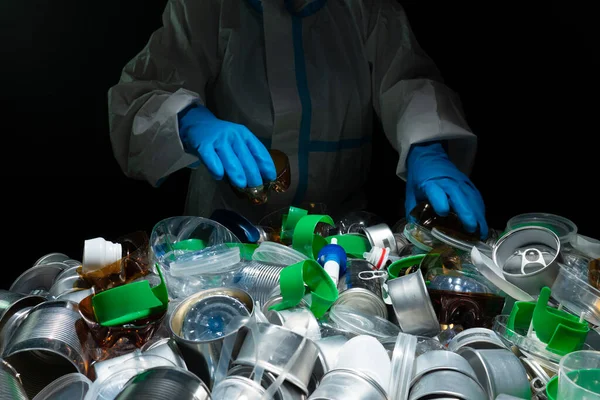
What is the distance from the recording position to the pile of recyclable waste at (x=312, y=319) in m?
0.84

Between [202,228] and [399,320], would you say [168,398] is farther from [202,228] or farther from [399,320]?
[202,228]

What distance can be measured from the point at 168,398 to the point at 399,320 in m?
0.52

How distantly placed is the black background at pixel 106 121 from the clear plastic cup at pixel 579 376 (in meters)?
1.54

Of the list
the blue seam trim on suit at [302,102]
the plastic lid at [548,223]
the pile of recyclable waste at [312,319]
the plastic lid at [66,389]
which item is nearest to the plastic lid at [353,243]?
the pile of recyclable waste at [312,319]

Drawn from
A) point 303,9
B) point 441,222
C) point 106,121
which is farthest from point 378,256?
point 106,121

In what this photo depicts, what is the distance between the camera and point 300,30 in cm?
194

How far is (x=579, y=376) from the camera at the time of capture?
2.60 ft

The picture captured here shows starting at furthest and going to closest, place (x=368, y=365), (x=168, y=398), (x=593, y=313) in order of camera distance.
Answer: (x=593, y=313), (x=368, y=365), (x=168, y=398)

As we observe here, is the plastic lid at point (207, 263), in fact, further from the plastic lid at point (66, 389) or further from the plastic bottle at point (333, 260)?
the plastic lid at point (66, 389)

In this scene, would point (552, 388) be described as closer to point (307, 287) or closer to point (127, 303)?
point (307, 287)

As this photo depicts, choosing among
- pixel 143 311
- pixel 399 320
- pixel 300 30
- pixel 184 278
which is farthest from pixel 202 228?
pixel 300 30

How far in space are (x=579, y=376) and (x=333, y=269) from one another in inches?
22.0

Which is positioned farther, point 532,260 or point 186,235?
point 186,235

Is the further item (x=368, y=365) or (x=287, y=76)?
(x=287, y=76)
